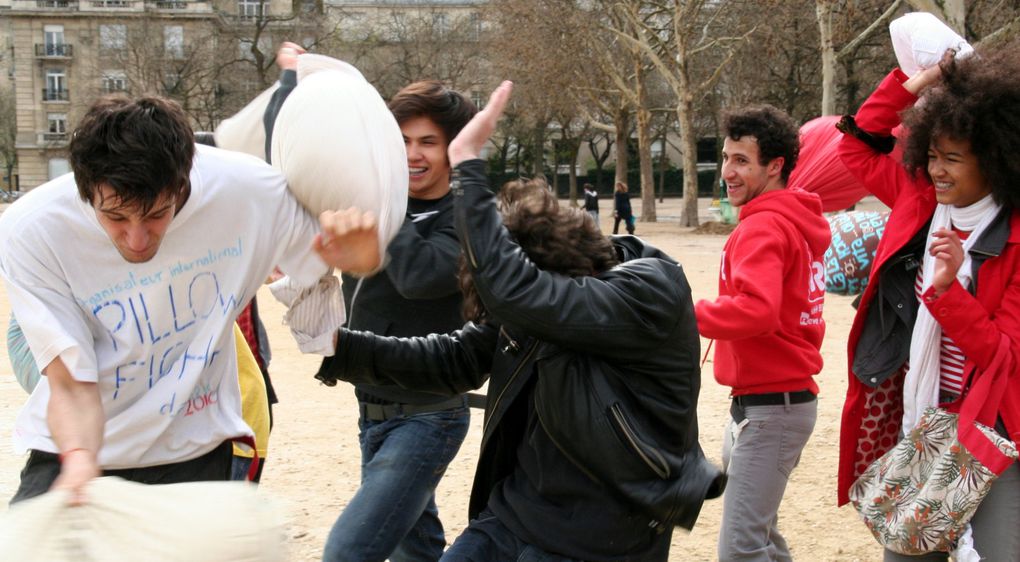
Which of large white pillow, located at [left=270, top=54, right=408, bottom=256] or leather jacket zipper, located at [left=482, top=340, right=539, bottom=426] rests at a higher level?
large white pillow, located at [left=270, top=54, right=408, bottom=256]

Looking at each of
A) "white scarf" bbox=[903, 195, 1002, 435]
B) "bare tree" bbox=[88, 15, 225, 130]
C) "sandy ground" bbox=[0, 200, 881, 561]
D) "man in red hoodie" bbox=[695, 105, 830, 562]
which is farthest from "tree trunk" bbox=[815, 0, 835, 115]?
"bare tree" bbox=[88, 15, 225, 130]

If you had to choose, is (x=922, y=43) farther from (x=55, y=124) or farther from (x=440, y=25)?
(x=55, y=124)

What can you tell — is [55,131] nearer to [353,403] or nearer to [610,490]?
[353,403]

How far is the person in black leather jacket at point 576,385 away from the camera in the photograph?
257cm

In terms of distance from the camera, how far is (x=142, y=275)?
2.46 meters

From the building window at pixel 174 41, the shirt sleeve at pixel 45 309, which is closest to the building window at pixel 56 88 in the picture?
the building window at pixel 174 41

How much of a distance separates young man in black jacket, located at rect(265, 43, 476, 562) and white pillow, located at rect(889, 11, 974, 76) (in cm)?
153

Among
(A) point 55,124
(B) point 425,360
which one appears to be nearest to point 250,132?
(B) point 425,360

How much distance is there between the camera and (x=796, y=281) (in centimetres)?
396

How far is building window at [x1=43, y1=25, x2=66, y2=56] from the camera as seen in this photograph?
214 feet

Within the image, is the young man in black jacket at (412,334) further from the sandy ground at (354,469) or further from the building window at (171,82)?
the building window at (171,82)

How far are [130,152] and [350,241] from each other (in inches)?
19.7

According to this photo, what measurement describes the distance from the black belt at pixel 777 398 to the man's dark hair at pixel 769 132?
0.82m

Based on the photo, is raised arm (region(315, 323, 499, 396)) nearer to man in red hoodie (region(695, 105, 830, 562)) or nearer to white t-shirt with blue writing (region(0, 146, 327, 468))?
white t-shirt with blue writing (region(0, 146, 327, 468))
